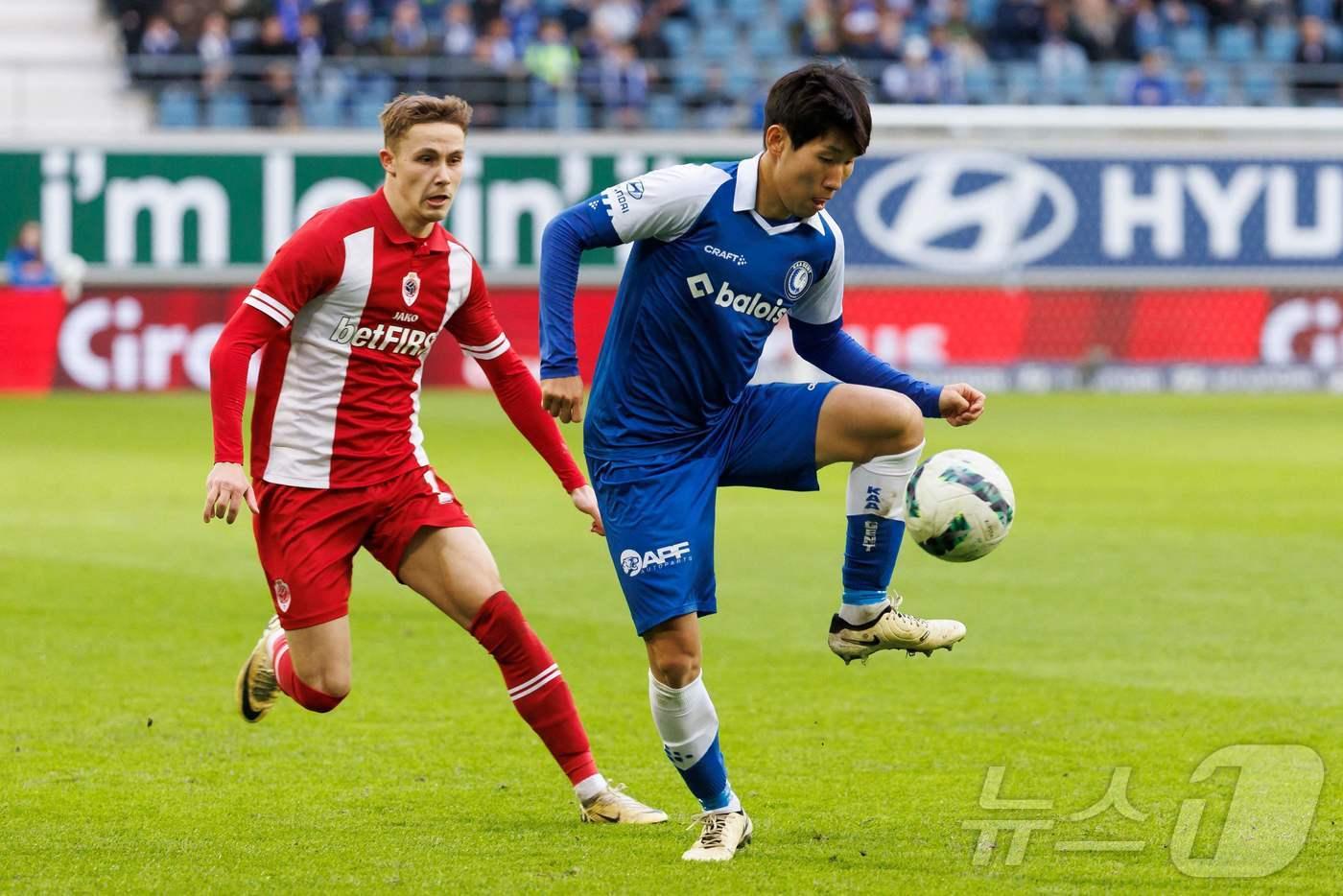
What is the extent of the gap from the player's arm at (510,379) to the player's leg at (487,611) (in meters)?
0.35

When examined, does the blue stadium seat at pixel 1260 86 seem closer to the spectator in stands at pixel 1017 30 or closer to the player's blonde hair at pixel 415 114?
the spectator in stands at pixel 1017 30

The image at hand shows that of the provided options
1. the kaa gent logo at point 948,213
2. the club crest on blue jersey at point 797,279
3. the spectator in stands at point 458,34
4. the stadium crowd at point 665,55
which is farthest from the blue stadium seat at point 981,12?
the club crest on blue jersey at point 797,279

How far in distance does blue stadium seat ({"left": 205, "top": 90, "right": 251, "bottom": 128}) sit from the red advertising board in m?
2.20

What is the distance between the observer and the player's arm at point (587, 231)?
5.19 metres

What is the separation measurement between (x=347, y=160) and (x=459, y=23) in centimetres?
228

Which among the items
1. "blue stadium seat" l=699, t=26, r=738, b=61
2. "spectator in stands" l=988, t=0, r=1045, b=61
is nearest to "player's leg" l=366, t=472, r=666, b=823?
"blue stadium seat" l=699, t=26, r=738, b=61

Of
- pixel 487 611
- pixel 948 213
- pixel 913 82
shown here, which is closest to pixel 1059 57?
pixel 913 82

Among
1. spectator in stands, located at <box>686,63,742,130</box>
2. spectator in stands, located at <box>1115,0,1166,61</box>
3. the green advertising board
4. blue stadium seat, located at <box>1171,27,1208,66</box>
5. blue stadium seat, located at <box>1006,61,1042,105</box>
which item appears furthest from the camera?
blue stadium seat, located at <box>1171,27,1208,66</box>

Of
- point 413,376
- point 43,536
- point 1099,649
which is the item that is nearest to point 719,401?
point 413,376

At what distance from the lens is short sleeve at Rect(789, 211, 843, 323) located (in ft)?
18.5

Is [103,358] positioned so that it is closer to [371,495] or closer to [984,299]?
[984,299]

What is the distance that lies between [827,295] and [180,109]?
66.1 ft

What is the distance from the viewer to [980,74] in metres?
25.4

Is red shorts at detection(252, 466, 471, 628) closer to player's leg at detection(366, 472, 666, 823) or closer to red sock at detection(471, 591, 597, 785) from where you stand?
player's leg at detection(366, 472, 666, 823)
